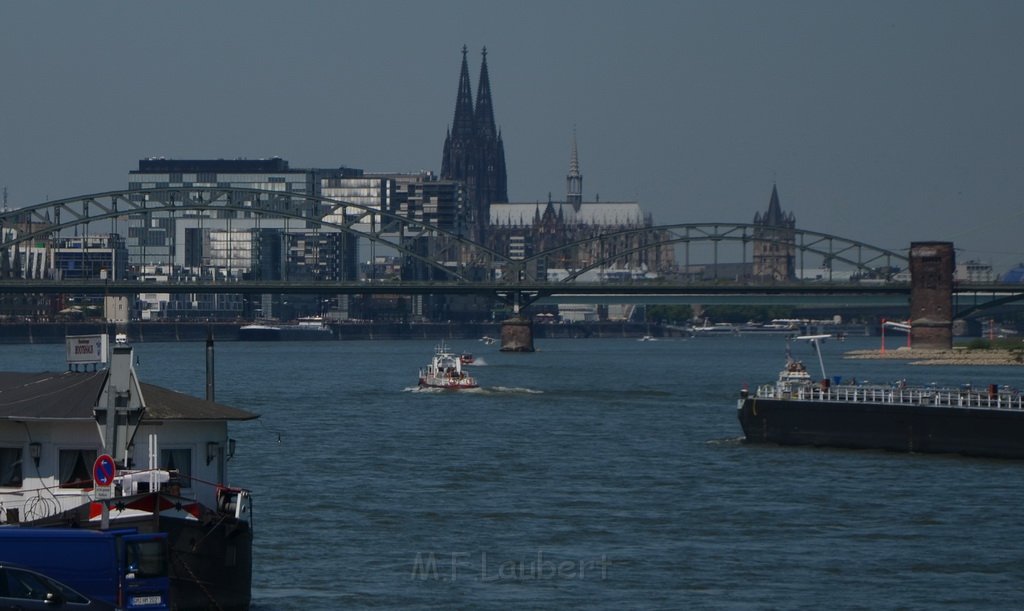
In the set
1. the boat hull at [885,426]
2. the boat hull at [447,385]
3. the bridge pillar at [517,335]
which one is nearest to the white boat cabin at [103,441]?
the boat hull at [885,426]

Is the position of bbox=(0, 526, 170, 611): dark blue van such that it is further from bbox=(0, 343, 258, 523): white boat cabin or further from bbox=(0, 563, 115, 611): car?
bbox=(0, 343, 258, 523): white boat cabin

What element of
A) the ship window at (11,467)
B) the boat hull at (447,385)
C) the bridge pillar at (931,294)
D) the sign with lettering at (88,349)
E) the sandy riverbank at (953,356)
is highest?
the bridge pillar at (931,294)

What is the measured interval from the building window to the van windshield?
2.66 m

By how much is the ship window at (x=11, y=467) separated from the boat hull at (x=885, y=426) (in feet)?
98.2

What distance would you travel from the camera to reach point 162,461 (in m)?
23.9

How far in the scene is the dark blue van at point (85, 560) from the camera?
20.2 m

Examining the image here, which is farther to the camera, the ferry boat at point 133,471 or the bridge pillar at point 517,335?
the bridge pillar at point 517,335

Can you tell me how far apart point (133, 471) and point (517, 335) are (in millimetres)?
147882

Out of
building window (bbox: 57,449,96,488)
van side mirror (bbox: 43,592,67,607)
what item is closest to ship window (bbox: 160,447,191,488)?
building window (bbox: 57,449,96,488)

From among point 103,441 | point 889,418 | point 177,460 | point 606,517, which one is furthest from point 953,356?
point 103,441

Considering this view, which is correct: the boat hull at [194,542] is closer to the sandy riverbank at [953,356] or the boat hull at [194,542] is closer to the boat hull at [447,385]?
the boat hull at [447,385]

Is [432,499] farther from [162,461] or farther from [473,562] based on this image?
[162,461]

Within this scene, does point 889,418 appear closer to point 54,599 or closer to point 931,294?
point 54,599

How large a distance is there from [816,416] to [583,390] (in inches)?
1450
